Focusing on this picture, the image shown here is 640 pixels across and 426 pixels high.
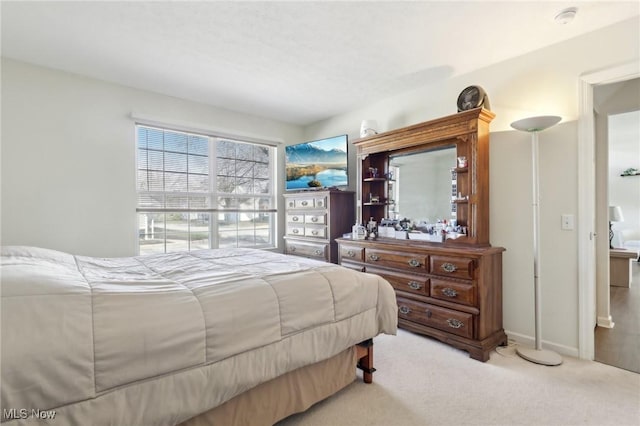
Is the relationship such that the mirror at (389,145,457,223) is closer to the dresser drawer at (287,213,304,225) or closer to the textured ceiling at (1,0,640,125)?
the textured ceiling at (1,0,640,125)

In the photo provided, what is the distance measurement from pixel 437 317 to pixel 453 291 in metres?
0.28

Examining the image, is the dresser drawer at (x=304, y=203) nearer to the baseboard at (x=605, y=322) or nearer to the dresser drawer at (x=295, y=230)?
the dresser drawer at (x=295, y=230)

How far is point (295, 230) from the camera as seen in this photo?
414cm

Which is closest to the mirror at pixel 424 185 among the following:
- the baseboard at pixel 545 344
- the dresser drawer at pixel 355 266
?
the dresser drawer at pixel 355 266

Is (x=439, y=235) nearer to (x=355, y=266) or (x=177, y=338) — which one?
(x=355, y=266)

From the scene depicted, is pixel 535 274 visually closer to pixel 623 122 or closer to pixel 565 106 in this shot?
pixel 565 106

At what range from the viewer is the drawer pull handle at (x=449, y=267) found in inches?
97.4

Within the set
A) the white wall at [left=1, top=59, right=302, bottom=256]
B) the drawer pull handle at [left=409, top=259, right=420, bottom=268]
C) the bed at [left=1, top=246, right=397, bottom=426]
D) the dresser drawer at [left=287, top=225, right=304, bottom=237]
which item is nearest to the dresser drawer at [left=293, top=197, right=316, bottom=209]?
the dresser drawer at [left=287, top=225, right=304, bottom=237]

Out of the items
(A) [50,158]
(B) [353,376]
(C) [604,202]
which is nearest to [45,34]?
(A) [50,158]

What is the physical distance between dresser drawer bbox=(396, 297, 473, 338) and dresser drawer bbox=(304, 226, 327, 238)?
1286mm

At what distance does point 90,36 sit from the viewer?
7.68 ft

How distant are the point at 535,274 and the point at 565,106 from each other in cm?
136

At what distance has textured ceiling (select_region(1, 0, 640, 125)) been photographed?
2025 mm

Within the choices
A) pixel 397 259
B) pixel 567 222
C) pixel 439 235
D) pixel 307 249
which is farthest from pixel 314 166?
pixel 567 222
